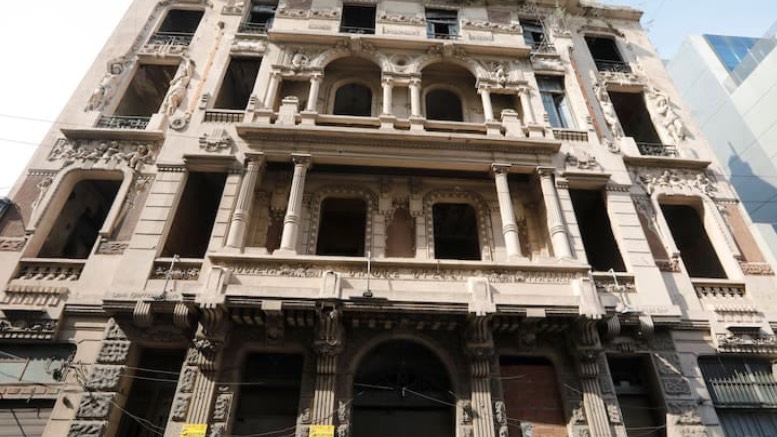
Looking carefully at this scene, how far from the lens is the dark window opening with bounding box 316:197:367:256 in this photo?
1359 cm

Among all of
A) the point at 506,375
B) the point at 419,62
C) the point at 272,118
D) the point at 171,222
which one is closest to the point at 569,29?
the point at 419,62

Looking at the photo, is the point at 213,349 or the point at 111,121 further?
the point at 111,121

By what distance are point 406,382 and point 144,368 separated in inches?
253

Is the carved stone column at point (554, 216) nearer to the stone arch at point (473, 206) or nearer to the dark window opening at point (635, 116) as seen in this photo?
the stone arch at point (473, 206)

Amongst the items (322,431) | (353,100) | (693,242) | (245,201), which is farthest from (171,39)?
(693,242)

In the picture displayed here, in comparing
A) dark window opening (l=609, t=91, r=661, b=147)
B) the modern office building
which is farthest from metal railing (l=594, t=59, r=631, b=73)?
the modern office building

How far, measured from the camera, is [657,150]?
1562 cm

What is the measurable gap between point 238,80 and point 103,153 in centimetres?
586

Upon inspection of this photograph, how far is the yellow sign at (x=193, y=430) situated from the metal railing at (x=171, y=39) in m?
14.6

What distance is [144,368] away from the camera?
10.2 m

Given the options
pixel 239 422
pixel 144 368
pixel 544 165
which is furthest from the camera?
pixel 544 165

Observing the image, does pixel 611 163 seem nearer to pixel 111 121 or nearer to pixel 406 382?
pixel 406 382

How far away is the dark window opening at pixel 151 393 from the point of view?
968 centimetres

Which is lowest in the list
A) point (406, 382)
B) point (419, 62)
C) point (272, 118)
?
point (406, 382)
